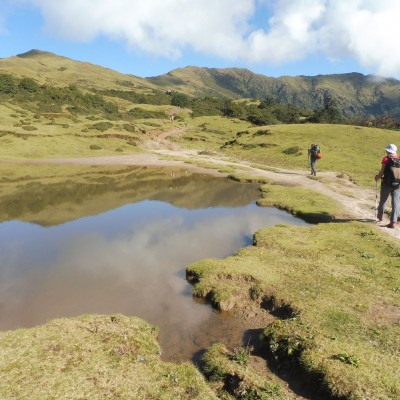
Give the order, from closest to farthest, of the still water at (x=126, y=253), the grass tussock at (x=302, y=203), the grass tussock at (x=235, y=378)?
the grass tussock at (x=235, y=378)
the still water at (x=126, y=253)
the grass tussock at (x=302, y=203)

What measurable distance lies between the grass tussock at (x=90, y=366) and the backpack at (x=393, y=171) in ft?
53.7

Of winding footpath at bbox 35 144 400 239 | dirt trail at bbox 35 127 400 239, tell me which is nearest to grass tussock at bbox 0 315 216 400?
dirt trail at bbox 35 127 400 239

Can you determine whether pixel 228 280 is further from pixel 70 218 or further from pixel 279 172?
pixel 279 172

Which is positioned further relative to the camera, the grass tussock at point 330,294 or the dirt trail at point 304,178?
the dirt trail at point 304,178

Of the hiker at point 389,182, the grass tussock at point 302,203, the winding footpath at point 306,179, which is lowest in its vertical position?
the grass tussock at point 302,203

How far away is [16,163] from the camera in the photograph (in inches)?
2205

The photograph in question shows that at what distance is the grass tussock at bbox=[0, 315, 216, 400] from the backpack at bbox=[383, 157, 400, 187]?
16.4 metres

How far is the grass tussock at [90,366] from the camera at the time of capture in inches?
332

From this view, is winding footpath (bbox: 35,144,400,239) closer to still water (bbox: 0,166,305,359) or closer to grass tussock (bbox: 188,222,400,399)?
grass tussock (bbox: 188,222,400,399)

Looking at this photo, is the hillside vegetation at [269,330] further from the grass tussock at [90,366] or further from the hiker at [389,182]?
the hiker at [389,182]

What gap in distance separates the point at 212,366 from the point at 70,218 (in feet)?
66.3

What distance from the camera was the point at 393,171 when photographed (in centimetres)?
2058

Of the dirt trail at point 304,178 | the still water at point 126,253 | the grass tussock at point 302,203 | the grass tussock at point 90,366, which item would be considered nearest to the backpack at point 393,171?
the dirt trail at point 304,178

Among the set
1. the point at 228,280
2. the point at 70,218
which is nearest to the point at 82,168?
the point at 70,218
